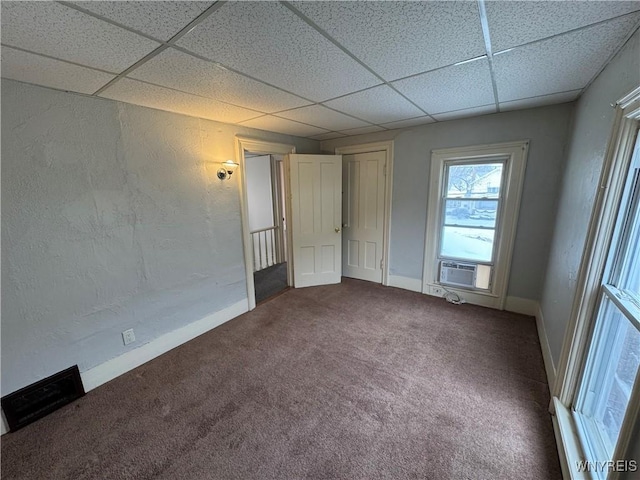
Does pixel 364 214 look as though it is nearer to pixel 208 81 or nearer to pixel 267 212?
pixel 267 212

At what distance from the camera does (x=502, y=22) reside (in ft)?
3.64

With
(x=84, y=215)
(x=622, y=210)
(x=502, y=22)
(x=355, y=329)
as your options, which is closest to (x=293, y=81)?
(x=502, y=22)

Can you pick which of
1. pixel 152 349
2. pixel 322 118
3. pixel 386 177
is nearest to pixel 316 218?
pixel 386 177

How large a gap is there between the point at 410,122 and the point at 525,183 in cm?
141

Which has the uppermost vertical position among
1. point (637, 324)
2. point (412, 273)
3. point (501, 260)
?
point (637, 324)

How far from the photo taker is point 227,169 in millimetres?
2707

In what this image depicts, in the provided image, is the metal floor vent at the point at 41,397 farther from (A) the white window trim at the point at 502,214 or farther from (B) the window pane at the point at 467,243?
(B) the window pane at the point at 467,243

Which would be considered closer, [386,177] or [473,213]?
[473,213]

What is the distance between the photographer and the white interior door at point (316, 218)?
11.7 ft

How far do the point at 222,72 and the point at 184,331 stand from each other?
2.33 m

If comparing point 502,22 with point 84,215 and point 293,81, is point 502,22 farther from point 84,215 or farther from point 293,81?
point 84,215

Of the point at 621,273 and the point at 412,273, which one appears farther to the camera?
the point at 412,273

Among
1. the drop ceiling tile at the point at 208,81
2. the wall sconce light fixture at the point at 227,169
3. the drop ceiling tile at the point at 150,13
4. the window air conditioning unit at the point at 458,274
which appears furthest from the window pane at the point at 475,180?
the drop ceiling tile at the point at 150,13

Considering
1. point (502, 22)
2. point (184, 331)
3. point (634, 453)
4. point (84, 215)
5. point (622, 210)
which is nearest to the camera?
point (634, 453)
